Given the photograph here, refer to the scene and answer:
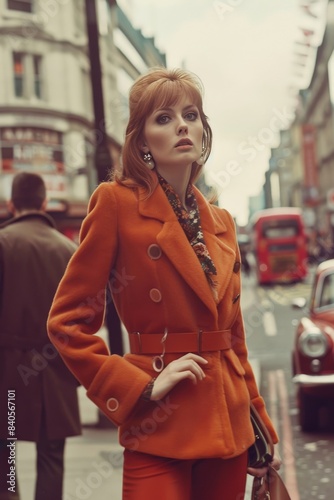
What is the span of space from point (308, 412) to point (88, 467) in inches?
81.2

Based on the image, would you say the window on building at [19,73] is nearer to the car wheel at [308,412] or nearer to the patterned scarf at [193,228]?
the car wheel at [308,412]

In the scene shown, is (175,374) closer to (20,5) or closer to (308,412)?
(308,412)

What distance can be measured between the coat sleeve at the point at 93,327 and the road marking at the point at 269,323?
1316 cm

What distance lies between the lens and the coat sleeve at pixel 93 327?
2.16 meters


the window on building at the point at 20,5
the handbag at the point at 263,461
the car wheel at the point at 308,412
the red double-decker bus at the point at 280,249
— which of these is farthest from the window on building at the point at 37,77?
the handbag at the point at 263,461

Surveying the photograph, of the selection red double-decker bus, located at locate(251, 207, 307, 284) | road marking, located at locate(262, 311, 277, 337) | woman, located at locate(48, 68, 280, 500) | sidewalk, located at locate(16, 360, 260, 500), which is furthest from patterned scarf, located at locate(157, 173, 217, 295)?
red double-decker bus, located at locate(251, 207, 307, 284)

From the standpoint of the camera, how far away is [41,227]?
13.7 feet

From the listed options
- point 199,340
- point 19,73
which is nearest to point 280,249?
point 19,73

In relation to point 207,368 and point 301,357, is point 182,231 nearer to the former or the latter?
point 207,368

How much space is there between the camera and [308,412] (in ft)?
23.0

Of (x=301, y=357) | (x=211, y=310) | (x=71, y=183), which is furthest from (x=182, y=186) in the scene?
(x=71, y=183)

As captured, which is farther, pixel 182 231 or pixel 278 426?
pixel 278 426

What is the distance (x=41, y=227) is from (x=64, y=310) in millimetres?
2046

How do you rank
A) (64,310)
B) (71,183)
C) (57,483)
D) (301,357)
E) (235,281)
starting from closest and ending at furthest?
1. (64,310)
2. (235,281)
3. (57,483)
4. (301,357)
5. (71,183)
